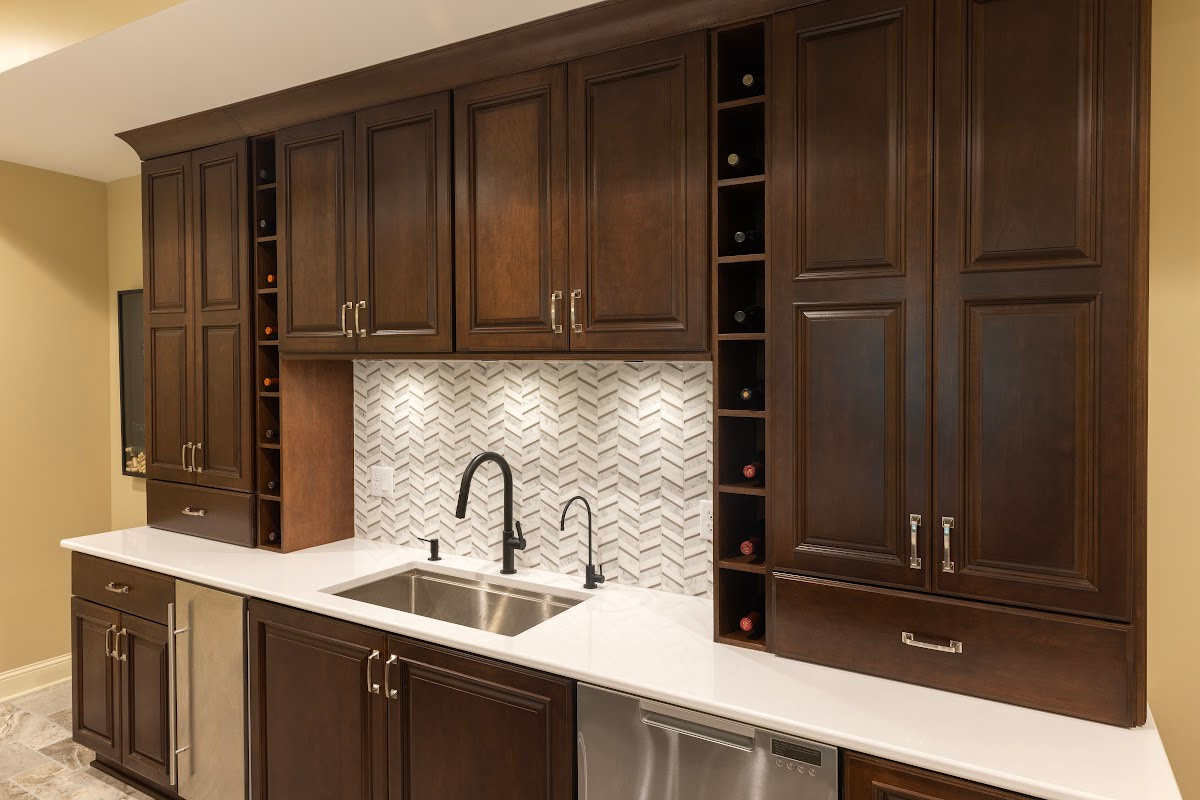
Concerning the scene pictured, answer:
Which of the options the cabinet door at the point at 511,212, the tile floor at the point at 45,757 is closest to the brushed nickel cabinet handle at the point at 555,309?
the cabinet door at the point at 511,212

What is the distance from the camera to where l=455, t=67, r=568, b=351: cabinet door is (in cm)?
224

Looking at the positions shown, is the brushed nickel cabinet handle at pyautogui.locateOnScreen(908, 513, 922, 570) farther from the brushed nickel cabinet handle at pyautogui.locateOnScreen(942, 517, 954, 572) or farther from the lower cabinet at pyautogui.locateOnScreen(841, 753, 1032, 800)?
the lower cabinet at pyautogui.locateOnScreen(841, 753, 1032, 800)

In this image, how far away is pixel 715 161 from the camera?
1967 mm

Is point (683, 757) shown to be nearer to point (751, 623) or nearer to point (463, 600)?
point (751, 623)

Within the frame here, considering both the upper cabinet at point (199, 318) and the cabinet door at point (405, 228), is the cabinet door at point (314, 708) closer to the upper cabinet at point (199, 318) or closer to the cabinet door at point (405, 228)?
the upper cabinet at point (199, 318)

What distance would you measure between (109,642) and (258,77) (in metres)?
2.23

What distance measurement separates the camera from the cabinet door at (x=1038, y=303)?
1.50 metres

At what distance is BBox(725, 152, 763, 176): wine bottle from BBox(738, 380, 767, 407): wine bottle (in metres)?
0.57

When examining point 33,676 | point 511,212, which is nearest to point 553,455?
point 511,212

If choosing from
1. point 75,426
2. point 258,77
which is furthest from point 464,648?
point 75,426

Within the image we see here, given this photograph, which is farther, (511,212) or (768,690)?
(511,212)

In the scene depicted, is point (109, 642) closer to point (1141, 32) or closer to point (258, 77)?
point (258, 77)

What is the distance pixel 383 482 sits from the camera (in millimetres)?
3131

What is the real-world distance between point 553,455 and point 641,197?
39.1 inches
